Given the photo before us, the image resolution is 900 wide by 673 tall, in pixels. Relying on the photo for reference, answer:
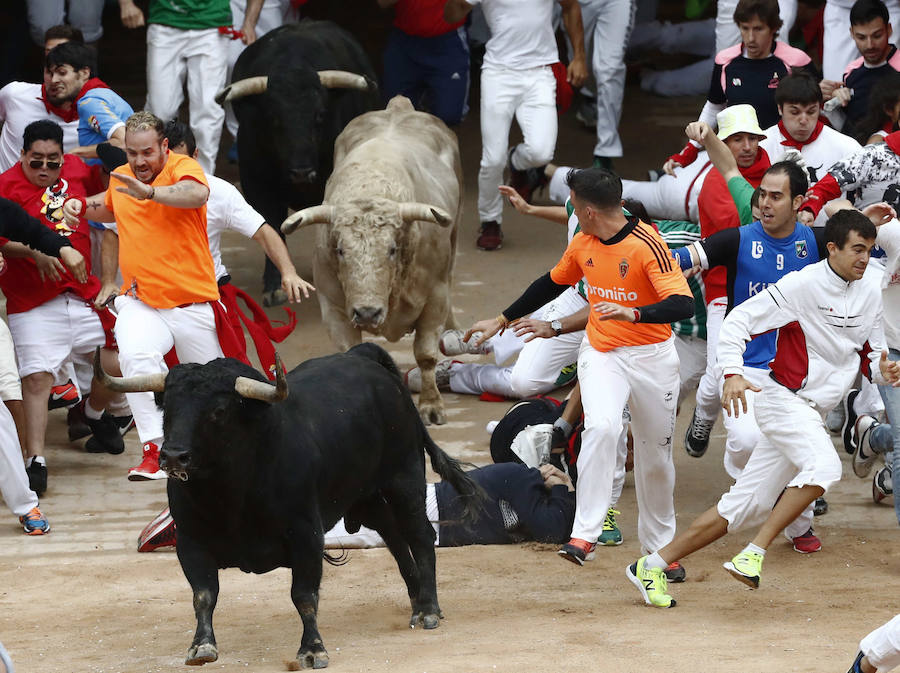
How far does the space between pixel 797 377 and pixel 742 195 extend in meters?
1.32

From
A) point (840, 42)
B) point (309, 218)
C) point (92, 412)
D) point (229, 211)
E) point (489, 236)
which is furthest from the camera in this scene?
point (489, 236)

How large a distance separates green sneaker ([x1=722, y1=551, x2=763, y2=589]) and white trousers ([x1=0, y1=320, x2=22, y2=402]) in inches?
155

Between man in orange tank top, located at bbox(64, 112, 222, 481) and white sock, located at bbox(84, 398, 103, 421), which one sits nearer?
man in orange tank top, located at bbox(64, 112, 222, 481)

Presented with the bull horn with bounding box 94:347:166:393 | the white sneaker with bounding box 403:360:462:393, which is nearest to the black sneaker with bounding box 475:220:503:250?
the white sneaker with bounding box 403:360:462:393

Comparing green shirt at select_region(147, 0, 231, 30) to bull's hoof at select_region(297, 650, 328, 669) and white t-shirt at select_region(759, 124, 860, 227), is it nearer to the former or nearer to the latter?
white t-shirt at select_region(759, 124, 860, 227)

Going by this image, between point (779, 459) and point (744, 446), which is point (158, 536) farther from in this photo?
point (779, 459)

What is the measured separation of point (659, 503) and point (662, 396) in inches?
22.9

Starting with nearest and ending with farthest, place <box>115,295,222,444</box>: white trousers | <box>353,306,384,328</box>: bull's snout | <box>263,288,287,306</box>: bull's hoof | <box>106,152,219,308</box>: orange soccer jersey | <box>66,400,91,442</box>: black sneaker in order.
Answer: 1. <box>115,295,222,444</box>: white trousers
2. <box>106,152,219,308</box>: orange soccer jersey
3. <box>353,306,384,328</box>: bull's snout
4. <box>66,400,91,442</box>: black sneaker
5. <box>263,288,287,306</box>: bull's hoof

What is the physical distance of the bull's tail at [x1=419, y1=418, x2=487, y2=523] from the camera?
6.84 m

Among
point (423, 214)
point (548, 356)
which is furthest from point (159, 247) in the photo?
point (548, 356)

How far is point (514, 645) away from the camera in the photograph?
19.9ft

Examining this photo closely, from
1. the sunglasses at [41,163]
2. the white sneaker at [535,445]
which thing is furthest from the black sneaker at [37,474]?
the white sneaker at [535,445]

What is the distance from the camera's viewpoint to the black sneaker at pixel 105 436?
935cm

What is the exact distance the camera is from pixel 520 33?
39.4ft
